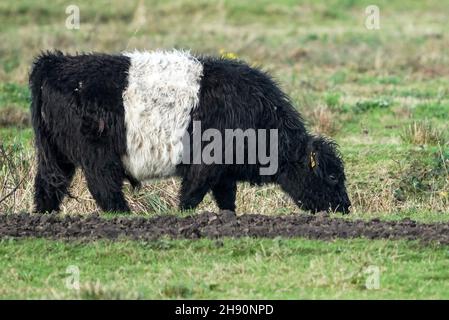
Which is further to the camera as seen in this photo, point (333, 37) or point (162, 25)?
point (162, 25)

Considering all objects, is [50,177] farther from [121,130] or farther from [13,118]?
[13,118]

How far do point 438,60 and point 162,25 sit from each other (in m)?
8.81

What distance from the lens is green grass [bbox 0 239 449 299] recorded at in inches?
349

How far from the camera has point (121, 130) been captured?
12.0m

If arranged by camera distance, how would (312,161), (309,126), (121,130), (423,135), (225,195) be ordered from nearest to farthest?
(121,130) → (312,161) → (225,195) → (423,135) → (309,126)

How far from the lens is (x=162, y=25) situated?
29.3 metres

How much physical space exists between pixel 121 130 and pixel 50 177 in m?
0.98

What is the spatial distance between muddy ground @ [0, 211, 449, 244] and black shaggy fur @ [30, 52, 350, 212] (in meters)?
1.11

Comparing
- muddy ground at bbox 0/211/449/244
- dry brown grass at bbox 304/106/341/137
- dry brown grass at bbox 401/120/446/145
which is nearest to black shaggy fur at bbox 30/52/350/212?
muddy ground at bbox 0/211/449/244

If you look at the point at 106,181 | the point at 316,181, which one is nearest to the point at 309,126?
the point at 316,181

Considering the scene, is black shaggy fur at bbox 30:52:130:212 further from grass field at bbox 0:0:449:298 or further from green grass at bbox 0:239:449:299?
green grass at bbox 0:239:449:299

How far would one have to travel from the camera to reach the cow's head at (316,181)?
12.4 m

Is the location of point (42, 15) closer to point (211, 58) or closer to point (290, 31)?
point (290, 31)

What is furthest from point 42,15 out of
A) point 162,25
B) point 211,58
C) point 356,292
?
point 356,292
